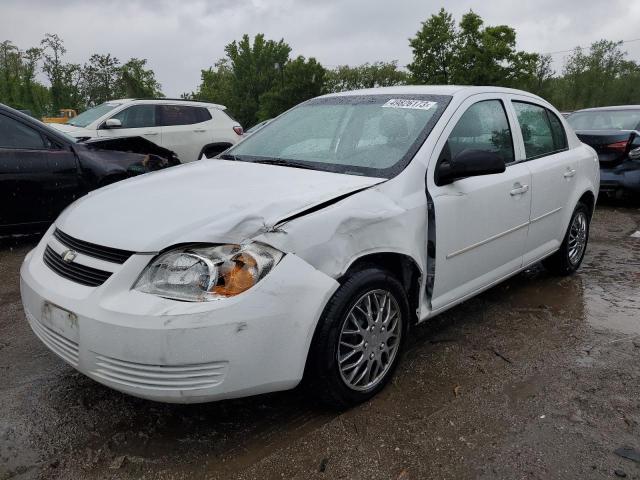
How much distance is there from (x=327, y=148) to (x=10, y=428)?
2.19 meters

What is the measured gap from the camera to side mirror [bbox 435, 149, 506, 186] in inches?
117

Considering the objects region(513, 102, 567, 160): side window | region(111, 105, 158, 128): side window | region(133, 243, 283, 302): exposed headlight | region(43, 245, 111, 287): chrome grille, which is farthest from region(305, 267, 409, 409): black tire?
region(111, 105, 158, 128): side window

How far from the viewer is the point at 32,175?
18.0 ft

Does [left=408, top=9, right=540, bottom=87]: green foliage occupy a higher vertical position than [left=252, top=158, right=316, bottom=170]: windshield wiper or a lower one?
higher

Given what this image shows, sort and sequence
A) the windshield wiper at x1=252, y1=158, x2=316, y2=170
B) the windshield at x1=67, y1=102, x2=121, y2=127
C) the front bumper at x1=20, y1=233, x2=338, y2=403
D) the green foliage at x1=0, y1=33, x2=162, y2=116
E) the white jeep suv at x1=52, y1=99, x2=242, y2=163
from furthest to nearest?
1. the green foliage at x1=0, y1=33, x2=162, y2=116
2. the windshield at x1=67, y1=102, x2=121, y2=127
3. the white jeep suv at x1=52, y1=99, x2=242, y2=163
4. the windshield wiper at x1=252, y1=158, x2=316, y2=170
5. the front bumper at x1=20, y1=233, x2=338, y2=403

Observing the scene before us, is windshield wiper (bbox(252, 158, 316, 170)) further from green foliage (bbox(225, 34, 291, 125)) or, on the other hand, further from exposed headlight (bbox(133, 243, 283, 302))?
green foliage (bbox(225, 34, 291, 125))

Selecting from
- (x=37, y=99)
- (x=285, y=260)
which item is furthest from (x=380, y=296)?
(x=37, y=99)

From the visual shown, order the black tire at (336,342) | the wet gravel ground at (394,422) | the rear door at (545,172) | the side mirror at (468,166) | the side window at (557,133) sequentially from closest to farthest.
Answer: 1. the wet gravel ground at (394,422)
2. the black tire at (336,342)
3. the side mirror at (468,166)
4. the rear door at (545,172)
5. the side window at (557,133)

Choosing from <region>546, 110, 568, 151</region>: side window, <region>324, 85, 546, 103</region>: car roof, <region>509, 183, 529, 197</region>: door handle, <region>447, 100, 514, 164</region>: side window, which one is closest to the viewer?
<region>447, 100, 514, 164</region>: side window

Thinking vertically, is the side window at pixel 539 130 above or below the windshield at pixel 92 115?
below

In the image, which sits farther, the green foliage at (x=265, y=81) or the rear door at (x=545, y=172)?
the green foliage at (x=265, y=81)

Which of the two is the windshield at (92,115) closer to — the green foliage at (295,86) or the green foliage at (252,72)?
the green foliage at (295,86)

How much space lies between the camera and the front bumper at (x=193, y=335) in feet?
6.89

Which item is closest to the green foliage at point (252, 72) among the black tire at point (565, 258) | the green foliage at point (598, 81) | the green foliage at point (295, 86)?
the green foliage at point (295, 86)
